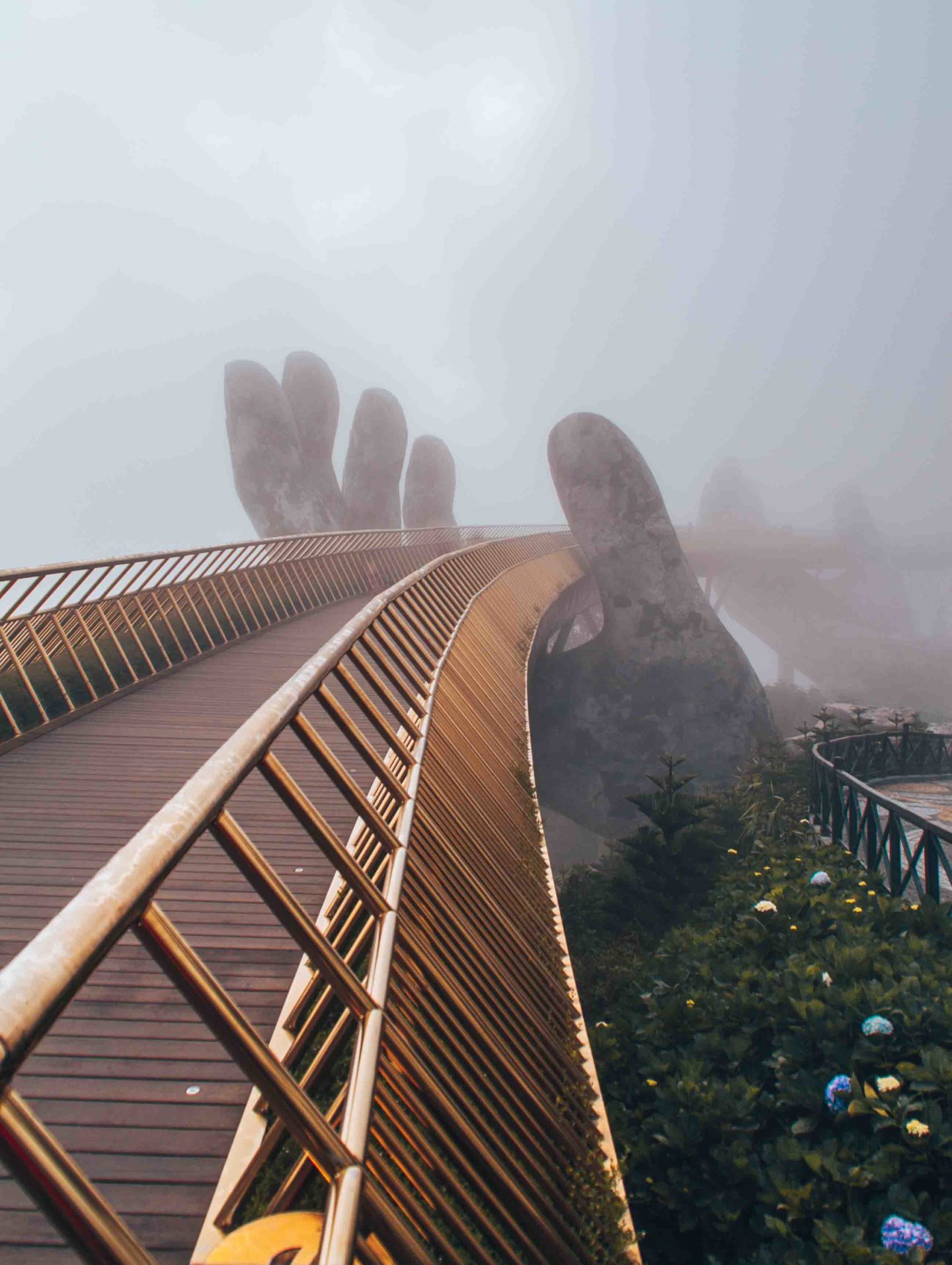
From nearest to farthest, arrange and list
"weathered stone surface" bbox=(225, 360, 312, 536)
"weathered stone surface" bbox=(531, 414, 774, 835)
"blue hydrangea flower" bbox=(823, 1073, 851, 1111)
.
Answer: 1. "blue hydrangea flower" bbox=(823, 1073, 851, 1111)
2. "weathered stone surface" bbox=(531, 414, 774, 835)
3. "weathered stone surface" bbox=(225, 360, 312, 536)

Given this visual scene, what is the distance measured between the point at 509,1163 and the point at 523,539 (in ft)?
72.0

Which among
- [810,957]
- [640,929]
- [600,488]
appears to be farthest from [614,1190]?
[600,488]

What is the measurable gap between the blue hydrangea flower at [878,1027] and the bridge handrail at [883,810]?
281 cm

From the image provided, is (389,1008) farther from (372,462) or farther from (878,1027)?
(372,462)

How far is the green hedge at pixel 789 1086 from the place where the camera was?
4.00m

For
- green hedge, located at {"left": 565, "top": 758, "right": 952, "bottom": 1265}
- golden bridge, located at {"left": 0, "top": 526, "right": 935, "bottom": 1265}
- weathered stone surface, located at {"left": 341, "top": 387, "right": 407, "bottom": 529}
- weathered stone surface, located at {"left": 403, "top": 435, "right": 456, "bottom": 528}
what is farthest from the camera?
weathered stone surface, located at {"left": 403, "top": 435, "right": 456, "bottom": 528}

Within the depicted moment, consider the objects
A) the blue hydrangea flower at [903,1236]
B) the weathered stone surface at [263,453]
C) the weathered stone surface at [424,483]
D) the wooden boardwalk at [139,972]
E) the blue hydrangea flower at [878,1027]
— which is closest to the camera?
the wooden boardwalk at [139,972]

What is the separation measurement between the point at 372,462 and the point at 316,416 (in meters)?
2.94

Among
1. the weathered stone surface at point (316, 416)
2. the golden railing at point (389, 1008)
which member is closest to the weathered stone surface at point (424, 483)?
the weathered stone surface at point (316, 416)

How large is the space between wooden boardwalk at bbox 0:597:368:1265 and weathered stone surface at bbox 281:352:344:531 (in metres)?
26.1

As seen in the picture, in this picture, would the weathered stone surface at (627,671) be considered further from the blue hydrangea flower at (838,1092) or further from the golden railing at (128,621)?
the blue hydrangea flower at (838,1092)

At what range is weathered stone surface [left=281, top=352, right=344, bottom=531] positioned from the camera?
3325 cm

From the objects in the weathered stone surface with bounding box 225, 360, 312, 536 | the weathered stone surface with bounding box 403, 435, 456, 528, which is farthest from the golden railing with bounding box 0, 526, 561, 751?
the weathered stone surface with bounding box 403, 435, 456, 528

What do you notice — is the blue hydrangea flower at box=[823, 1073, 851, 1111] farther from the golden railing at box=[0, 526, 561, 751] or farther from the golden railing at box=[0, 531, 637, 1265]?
the golden railing at box=[0, 526, 561, 751]
